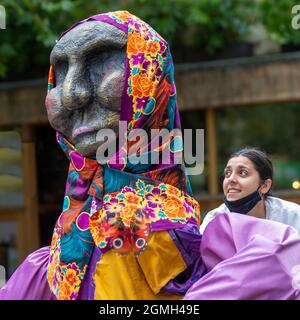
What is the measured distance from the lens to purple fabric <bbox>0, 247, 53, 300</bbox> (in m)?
3.35

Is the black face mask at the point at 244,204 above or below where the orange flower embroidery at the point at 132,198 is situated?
below

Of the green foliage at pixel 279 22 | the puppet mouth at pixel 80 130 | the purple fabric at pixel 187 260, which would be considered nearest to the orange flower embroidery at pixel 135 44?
the puppet mouth at pixel 80 130

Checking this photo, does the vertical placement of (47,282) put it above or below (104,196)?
below

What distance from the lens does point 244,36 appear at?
8.59 meters

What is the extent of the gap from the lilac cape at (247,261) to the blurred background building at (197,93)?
16.4 ft

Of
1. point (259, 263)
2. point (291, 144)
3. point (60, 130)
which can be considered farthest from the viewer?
point (291, 144)

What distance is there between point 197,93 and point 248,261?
18.8 feet

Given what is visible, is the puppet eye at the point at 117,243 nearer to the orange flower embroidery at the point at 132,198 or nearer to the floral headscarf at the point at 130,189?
the floral headscarf at the point at 130,189

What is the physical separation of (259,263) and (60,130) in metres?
0.90

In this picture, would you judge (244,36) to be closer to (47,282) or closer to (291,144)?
(291,144)

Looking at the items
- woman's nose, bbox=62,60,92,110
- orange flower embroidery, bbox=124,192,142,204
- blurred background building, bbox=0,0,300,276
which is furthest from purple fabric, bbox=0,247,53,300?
blurred background building, bbox=0,0,300,276


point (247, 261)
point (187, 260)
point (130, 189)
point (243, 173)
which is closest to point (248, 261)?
point (247, 261)

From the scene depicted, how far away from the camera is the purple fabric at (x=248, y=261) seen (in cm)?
282
